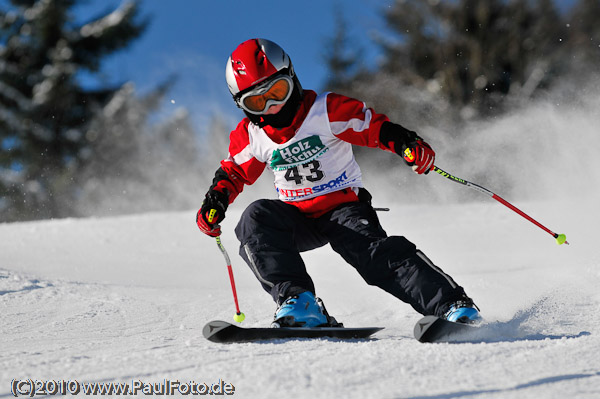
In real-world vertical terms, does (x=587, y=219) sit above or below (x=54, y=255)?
above

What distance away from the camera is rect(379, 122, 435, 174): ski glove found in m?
2.45

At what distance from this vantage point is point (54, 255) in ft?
17.4

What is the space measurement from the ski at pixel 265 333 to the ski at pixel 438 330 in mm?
330

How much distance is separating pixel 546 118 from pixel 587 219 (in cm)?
479

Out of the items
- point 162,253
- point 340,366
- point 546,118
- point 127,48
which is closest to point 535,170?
point 546,118

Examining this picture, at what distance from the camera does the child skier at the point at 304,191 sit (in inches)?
94.3

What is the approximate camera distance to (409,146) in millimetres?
2486

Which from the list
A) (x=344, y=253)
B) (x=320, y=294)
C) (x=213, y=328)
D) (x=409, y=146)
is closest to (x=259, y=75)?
(x=409, y=146)

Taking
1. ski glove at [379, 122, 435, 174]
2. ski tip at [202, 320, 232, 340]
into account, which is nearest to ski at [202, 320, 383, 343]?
ski tip at [202, 320, 232, 340]

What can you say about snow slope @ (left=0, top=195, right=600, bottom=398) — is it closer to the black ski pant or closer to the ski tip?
the ski tip

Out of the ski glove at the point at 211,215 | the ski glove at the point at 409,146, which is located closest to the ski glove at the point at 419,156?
the ski glove at the point at 409,146

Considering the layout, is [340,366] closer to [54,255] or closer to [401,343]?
[401,343]

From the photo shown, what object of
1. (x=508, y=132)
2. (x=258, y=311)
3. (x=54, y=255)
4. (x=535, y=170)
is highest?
(x=508, y=132)

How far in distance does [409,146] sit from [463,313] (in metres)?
0.72
